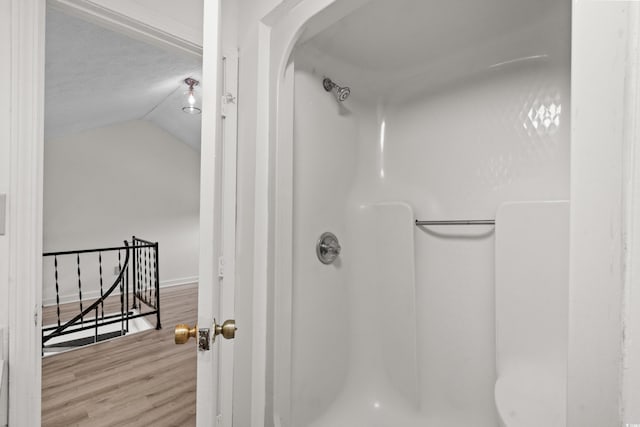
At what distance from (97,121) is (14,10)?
3.82 meters

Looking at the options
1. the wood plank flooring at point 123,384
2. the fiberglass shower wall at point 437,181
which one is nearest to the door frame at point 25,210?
the fiberglass shower wall at point 437,181

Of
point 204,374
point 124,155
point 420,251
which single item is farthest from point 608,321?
point 124,155

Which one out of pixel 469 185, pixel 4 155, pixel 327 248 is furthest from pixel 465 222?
pixel 4 155

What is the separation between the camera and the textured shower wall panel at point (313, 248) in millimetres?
1442

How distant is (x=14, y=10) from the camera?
40.6 inches

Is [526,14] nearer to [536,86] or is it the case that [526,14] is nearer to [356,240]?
[536,86]

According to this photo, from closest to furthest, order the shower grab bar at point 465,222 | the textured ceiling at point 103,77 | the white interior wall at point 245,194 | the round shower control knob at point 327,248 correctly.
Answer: the white interior wall at point 245,194 < the shower grab bar at point 465,222 < the round shower control knob at point 327,248 < the textured ceiling at point 103,77

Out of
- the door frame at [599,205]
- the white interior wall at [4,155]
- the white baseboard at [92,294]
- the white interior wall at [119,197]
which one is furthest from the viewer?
the white interior wall at [119,197]

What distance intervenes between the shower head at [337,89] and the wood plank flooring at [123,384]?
2.11 metres

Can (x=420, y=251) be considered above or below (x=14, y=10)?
below

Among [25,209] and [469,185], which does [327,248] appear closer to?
[469,185]

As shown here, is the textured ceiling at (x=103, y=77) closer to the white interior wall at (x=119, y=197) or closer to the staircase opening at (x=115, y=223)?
the staircase opening at (x=115, y=223)

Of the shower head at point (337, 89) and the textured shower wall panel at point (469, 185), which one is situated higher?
the shower head at point (337, 89)

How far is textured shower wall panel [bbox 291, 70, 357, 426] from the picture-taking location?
1442 mm
